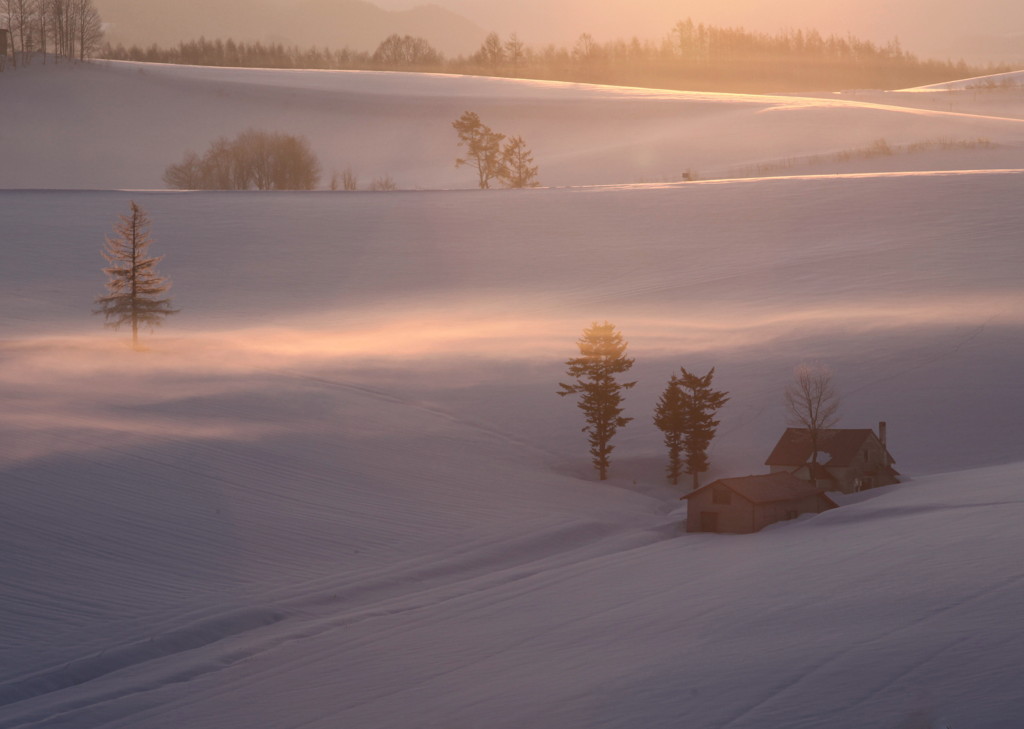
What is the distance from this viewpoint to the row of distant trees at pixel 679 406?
31.8 meters

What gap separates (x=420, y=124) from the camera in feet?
341

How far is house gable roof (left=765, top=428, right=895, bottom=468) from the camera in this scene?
97.1 feet

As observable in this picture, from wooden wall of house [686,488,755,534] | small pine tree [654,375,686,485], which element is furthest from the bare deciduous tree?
wooden wall of house [686,488,755,534]

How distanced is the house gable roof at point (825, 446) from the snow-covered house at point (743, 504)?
261 cm

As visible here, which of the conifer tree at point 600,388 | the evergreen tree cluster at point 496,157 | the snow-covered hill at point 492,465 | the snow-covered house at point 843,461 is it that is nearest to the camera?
the snow-covered hill at point 492,465

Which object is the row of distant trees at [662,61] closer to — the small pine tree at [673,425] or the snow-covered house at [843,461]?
the small pine tree at [673,425]

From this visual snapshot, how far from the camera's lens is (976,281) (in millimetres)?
43625

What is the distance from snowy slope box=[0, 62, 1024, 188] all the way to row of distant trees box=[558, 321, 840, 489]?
4219cm

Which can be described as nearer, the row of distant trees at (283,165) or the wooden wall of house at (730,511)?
the wooden wall of house at (730,511)

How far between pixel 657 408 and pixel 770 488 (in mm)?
6740

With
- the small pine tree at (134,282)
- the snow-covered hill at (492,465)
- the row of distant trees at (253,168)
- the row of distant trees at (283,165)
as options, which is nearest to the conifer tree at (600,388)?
the snow-covered hill at (492,465)

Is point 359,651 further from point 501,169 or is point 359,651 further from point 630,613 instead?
point 501,169

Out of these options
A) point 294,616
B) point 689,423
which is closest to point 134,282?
point 689,423

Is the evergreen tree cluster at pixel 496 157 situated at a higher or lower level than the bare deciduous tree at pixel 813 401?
higher
